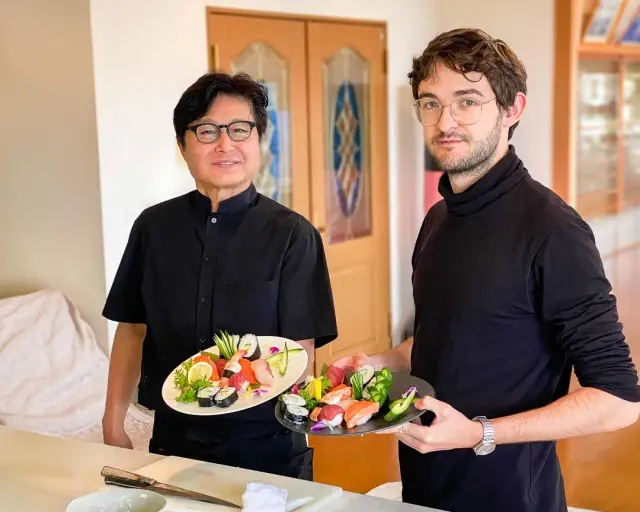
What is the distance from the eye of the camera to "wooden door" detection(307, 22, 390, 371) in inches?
181

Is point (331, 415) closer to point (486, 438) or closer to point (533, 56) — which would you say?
point (486, 438)

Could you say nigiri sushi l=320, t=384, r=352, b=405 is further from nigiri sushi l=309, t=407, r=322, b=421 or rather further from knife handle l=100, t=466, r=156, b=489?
knife handle l=100, t=466, r=156, b=489

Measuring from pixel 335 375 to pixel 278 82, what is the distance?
9.82 feet

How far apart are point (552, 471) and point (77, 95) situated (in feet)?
8.09

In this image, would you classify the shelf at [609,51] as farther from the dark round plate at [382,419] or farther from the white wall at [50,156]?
the dark round plate at [382,419]

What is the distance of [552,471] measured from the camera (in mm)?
1523

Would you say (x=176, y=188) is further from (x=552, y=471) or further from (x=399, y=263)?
(x=552, y=471)

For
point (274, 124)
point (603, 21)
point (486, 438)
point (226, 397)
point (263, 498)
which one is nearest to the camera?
point (263, 498)

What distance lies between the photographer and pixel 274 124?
4281mm

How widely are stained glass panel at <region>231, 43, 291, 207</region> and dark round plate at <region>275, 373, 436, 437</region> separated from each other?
9.31ft

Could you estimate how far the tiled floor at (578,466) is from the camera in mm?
3312

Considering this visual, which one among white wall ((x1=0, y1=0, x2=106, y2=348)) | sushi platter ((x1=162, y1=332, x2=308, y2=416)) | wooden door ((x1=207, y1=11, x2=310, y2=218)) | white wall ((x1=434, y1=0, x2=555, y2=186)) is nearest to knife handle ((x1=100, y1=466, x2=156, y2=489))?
sushi platter ((x1=162, y1=332, x2=308, y2=416))

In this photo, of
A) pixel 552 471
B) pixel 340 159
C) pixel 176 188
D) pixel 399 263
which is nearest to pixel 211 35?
pixel 176 188

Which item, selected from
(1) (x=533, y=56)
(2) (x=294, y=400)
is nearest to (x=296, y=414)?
(2) (x=294, y=400)
